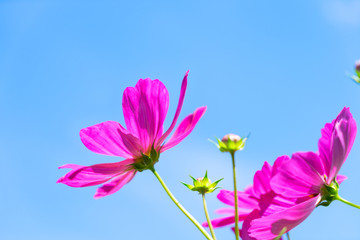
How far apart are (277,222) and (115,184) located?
26.2 inches

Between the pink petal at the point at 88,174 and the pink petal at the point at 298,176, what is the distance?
1.87ft

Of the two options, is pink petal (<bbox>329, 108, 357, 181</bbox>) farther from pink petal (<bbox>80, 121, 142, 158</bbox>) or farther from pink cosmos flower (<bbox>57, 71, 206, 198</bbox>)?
pink petal (<bbox>80, 121, 142, 158</bbox>)

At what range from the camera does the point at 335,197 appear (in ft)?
3.87

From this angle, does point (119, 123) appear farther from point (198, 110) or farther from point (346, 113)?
point (346, 113)

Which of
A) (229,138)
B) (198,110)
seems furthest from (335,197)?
(198,110)

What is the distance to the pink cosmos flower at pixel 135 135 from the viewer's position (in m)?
1.47

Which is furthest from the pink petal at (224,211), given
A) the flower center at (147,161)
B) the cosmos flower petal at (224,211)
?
the flower center at (147,161)

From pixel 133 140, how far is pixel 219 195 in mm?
334

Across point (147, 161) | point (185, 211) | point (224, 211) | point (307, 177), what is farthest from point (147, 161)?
point (307, 177)

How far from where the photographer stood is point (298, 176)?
3.47 feet

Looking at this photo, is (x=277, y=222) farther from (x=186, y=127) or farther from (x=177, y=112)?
(x=177, y=112)

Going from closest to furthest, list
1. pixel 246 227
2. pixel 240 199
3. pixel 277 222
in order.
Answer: pixel 277 222 < pixel 246 227 < pixel 240 199

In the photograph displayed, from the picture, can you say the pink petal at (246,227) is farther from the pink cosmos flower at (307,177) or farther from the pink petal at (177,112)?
the pink petal at (177,112)

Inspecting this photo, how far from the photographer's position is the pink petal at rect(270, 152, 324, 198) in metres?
1.02
